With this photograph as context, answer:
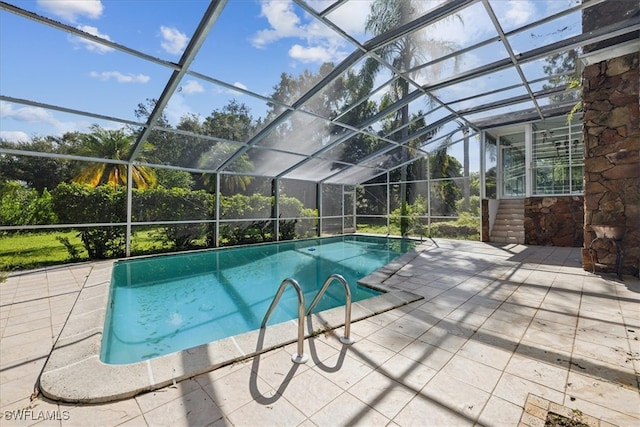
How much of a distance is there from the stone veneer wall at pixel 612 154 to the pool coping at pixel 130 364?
4767 mm

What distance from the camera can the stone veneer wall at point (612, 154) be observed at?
16.5 feet

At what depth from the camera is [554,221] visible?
9.09 meters

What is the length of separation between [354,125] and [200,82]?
3853 mm

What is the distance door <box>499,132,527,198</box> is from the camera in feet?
35.1

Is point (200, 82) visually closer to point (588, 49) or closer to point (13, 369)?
point (13, 369)

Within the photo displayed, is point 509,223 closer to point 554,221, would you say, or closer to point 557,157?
point 554,221

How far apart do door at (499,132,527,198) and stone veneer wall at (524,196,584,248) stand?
1.40 meters

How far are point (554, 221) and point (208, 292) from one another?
421 inches

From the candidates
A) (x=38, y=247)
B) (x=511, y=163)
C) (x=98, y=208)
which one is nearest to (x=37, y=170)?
(x=98, y=208)

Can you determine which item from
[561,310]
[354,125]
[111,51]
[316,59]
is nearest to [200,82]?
[111,51]

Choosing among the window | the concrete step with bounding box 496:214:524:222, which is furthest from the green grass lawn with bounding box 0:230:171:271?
the window

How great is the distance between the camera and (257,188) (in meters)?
11.1

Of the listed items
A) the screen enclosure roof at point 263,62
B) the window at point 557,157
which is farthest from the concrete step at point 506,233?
the screen enclosure roof at point 263,62

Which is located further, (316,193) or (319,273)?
(316,193)
